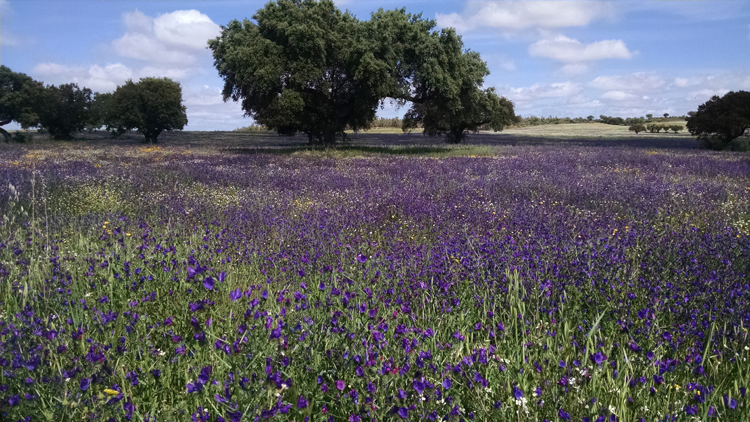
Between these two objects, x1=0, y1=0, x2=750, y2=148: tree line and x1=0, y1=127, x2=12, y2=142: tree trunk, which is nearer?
x1=0, y1=0, x2=750, y2=148: tree line

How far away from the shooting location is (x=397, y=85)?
83.6 feet

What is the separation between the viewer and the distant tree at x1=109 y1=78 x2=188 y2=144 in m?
39.7

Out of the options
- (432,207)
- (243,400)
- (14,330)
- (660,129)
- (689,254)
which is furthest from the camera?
(660,129)

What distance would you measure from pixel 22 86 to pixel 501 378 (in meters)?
57.3

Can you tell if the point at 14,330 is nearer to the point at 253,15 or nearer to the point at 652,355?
the point at 652,355

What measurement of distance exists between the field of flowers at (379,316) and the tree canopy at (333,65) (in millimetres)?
Result: 16859

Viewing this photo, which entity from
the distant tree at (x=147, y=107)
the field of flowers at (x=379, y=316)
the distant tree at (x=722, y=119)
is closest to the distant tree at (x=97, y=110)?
the distant tree at (x=147, y=107)

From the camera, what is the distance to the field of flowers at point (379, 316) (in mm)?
1991

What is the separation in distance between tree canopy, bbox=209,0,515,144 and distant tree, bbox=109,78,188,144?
16.0 m

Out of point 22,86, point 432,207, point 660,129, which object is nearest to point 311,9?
point 432,207

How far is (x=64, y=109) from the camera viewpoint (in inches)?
1673

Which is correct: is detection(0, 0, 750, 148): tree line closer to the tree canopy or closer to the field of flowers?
the tree canopy

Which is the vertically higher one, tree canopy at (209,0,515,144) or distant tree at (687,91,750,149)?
tree canopy at (209,0,515,144)

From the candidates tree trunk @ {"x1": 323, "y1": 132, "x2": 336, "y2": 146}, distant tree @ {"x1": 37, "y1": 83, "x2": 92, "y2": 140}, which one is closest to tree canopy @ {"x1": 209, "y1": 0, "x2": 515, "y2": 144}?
tree trunk @ {"x1": 323, "y1": 132, "x2": 336, "y2": 146}
